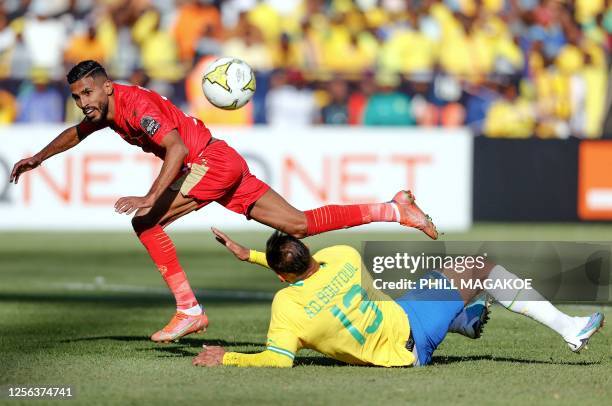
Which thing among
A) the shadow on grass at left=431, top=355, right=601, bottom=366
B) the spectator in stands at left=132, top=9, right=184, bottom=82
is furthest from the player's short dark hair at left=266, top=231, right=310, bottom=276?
the spectator in stands at left=132, top=9, right=184, bottom=82

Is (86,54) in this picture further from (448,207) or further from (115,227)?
(448,207)

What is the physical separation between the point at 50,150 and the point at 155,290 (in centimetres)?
460

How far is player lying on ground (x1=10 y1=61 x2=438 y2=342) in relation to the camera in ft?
31.6

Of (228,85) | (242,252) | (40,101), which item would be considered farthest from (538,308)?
(40,101)

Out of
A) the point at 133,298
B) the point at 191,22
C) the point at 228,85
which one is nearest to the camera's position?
the point at 228,85

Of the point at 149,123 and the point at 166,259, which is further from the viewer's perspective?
the point at 166,259

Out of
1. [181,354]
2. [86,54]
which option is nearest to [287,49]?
[86,54]

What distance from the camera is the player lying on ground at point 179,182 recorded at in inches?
380

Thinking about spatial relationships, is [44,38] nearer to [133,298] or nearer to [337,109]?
[337,109]

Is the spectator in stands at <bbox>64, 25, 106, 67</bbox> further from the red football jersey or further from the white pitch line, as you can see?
the red football jersey

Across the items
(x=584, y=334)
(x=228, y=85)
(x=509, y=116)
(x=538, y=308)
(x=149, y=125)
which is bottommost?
(x=584, y=334)

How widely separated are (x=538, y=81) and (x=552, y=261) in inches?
316

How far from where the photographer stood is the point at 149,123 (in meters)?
9.59

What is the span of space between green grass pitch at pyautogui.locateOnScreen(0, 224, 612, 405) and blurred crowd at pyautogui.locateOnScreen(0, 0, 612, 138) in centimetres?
604
